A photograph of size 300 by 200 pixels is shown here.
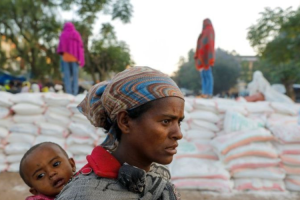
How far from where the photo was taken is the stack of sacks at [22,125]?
11.6ft

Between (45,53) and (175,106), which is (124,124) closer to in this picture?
(175,106)

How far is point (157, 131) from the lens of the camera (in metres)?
0.78

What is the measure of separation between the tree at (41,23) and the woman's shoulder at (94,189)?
13934mm

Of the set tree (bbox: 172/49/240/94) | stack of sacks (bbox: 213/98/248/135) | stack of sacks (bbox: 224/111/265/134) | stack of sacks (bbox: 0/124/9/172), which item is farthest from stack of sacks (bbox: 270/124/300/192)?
tree (bbox: 172/49/240/94)

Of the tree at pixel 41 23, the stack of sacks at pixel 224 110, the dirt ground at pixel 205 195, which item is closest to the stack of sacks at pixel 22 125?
the dirt ground at pixel 205 195

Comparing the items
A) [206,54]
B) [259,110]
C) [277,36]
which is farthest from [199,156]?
[277,36]

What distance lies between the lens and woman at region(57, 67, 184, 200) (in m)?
0.75

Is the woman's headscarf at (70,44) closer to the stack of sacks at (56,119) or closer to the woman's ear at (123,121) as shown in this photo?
the stack of sacks at (56,119)

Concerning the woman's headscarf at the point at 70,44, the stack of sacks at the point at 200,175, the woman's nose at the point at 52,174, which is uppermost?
the woman's headscarf at the point at 70,44

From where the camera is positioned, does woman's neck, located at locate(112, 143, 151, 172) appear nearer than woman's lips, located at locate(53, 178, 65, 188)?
Yes

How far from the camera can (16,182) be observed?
313 cm

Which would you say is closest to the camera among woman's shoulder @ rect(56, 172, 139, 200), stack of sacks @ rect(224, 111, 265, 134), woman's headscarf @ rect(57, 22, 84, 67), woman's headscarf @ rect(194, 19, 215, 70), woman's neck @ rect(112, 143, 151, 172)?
woman's shoulder @ rect(56, 172, 139, 200)

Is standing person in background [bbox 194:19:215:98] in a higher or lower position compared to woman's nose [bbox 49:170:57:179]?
higher

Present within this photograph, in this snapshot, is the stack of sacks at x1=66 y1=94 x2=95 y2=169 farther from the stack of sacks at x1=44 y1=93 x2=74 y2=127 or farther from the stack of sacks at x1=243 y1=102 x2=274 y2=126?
the stack of sacks at x1=243 y1=102 x2=274 y2=126
